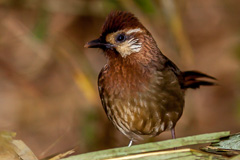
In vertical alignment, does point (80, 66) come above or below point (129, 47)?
above

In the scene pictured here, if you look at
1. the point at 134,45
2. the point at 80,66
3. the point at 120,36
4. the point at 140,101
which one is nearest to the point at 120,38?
the point at 120,36

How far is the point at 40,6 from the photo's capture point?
4879 millimetres

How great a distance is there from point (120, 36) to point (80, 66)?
1.74 meters

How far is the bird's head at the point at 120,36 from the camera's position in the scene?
312 centimetres

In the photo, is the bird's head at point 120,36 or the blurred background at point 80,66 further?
the blurred background at point 80,66

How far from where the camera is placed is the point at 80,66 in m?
4.83

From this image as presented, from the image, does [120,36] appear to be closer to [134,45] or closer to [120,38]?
[120,38]

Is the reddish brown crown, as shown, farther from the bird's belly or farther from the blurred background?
the blurred background

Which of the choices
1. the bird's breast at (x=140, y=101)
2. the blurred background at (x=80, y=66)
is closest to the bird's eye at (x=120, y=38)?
the bird's breast at (x=140, y=101)

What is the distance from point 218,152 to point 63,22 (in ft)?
13.2

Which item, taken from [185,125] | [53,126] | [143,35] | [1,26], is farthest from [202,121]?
[143,35]

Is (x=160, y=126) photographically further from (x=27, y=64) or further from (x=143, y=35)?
(x=27, y=64)

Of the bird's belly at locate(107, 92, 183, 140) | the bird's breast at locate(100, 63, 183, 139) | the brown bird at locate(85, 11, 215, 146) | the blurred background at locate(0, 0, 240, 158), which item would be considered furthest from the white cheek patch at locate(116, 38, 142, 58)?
the blurred background at locate(0, 0, 240, 158)

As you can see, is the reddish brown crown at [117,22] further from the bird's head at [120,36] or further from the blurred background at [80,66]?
the blurred background at [80,66]
